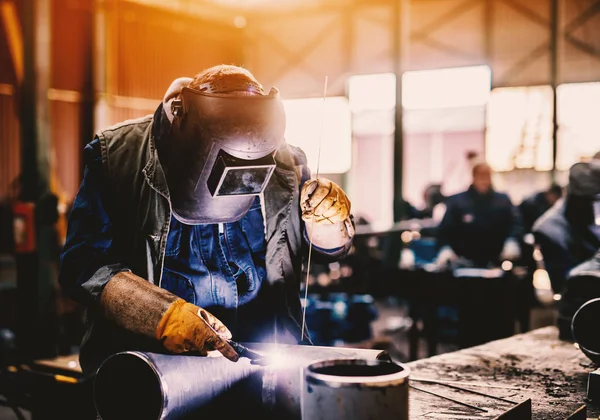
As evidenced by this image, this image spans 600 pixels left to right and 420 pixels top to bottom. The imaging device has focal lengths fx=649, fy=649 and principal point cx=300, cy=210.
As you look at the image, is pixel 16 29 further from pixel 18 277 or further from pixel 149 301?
pixel 149 301

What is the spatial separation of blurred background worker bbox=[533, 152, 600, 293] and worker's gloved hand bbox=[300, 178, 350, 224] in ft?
4.96

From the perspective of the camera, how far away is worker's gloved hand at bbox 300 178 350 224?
1978 mm

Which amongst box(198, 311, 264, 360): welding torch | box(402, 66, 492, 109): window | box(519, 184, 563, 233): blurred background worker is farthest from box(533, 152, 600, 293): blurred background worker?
box(402, 66, 492, 109): window

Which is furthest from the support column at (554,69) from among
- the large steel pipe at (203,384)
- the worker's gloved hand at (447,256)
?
the large steel pipe at (203,384)

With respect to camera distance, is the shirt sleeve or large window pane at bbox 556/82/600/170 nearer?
the shirt sleeve

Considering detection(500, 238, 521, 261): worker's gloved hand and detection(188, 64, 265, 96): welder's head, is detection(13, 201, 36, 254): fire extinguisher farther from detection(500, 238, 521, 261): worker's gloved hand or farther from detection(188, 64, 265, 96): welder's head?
detection(500, 238, 521, 261): worker's gloved hand

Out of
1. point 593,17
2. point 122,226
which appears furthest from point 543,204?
point 122,226

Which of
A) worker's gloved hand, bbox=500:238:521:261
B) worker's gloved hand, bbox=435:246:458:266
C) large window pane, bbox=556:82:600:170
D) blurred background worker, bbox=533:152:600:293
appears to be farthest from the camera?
large window pane, bbox=556:82:600:170

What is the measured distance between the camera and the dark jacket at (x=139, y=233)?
1.97m

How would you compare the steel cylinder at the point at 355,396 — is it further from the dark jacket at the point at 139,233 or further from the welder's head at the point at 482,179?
the welder's head at the point at 482,179

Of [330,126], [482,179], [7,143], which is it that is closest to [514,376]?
[482,179]

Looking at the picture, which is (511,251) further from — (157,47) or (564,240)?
(157,47)

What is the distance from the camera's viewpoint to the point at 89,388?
2.95 meters

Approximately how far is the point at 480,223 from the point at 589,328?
16.4ft
